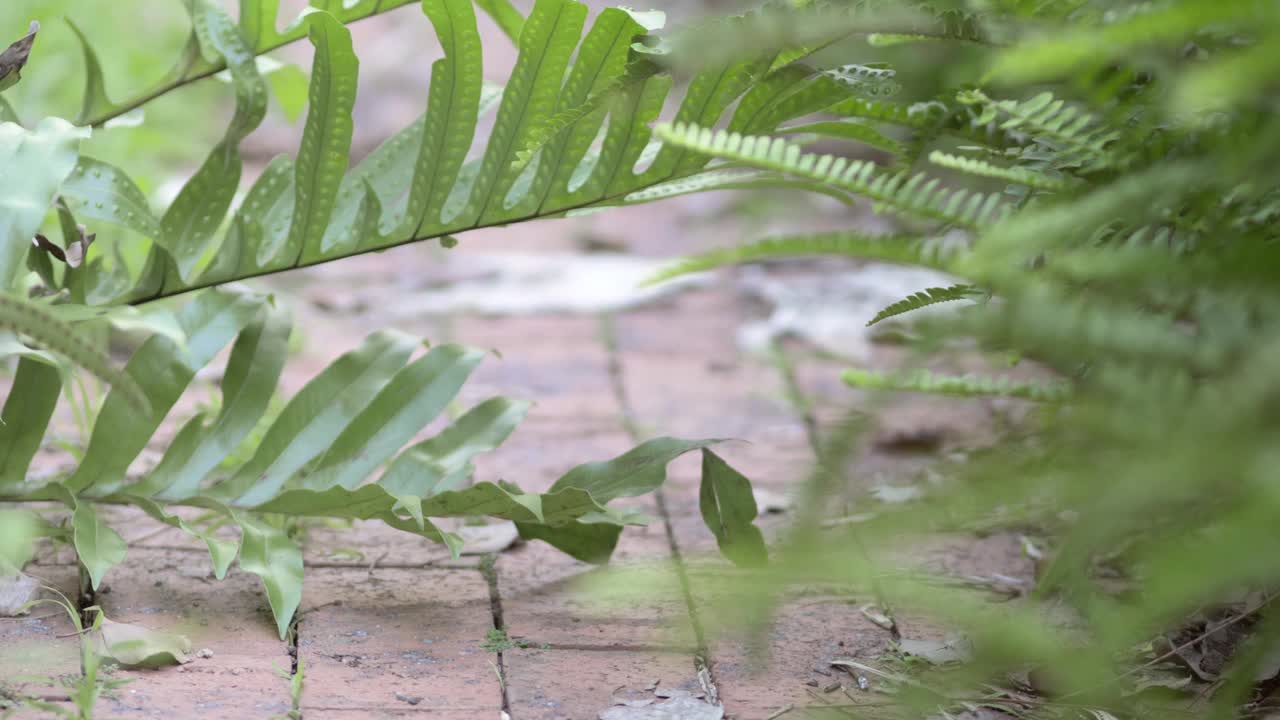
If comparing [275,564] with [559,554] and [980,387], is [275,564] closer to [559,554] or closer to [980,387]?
[559,554]

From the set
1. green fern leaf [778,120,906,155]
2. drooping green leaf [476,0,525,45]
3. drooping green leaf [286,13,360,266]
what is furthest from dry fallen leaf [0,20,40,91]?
green fern leaf [778,120,906,155]

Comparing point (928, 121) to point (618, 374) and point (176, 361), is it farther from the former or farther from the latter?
point (618, 374)

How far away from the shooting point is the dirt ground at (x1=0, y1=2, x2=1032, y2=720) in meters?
1.32

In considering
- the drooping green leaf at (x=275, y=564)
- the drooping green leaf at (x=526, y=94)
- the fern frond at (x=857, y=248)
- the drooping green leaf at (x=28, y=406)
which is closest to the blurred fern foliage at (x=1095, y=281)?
the fern frond at (x=857, y=248)

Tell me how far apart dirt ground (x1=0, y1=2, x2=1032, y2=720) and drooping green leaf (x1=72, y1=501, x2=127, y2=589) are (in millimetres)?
86

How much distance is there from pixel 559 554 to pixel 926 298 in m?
0.73

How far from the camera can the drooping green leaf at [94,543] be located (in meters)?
1.33

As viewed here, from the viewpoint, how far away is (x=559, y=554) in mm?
1732

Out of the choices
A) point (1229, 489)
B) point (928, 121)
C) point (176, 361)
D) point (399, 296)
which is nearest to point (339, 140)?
point (176, 361)

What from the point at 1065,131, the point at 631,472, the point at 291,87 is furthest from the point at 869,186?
the point at 291,87

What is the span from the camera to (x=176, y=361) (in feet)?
4.85

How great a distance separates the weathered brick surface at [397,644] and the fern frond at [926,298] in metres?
0.52

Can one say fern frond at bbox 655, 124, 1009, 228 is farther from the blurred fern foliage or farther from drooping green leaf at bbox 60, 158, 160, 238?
drooping green leaf at bbox 60, 158, 160, 238

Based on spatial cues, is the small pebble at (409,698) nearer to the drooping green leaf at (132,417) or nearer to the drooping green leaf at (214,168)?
the drooping green leaf at (132,417)
